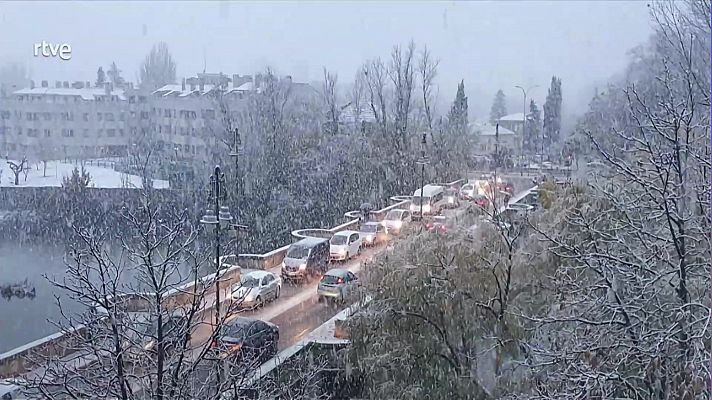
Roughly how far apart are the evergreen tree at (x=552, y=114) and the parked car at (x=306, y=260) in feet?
23.7

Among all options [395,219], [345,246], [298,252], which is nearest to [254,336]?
[298,252]

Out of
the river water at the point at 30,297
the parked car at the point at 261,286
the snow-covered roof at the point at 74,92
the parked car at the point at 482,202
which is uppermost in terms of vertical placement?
the snow-covered roof at the point at 74,92

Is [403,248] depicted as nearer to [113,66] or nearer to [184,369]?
[184,369]

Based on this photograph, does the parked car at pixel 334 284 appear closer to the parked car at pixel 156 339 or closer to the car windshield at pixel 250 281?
the car windshield at pixel 250 281

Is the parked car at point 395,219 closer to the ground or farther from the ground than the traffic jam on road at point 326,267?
farther from the ground

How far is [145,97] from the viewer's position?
659 inches

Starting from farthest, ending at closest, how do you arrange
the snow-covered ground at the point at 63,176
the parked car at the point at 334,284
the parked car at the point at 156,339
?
the snow-covered ground at the point at 63,176 < the parked car at the point at 334,284 < the parked car at the point at 156,339

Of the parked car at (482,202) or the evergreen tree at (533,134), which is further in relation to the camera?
the evergreen tree at (533,134)

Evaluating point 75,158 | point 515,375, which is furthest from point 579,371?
point 75,158

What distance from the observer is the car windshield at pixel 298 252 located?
8.62 m

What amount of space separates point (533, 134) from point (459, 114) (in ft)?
12.7

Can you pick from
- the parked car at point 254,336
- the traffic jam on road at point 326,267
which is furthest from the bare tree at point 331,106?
the parked car at point 254,336

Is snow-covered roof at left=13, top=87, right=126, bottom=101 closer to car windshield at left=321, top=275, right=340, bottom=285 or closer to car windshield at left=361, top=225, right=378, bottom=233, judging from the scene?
car windshield at left=361, top=225, right=378, bottom=233

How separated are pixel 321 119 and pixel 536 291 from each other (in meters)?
13.1
